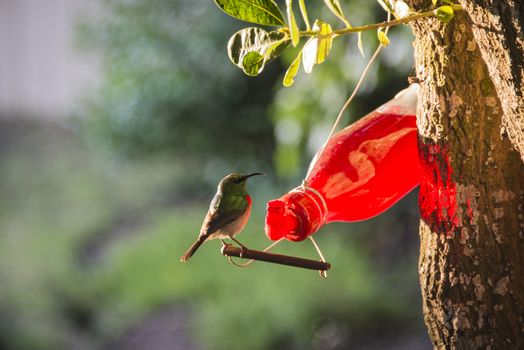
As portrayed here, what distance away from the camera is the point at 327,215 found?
66 cm

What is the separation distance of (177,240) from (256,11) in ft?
8.58

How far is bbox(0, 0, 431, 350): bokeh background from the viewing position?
8.67 feet

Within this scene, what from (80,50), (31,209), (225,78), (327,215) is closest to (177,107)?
(225,78)

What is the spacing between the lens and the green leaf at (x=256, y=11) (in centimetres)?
56

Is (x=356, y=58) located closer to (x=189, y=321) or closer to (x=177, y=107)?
(x=177, y=107)

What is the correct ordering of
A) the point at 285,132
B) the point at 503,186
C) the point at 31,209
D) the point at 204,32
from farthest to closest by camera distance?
the point at 31,209 < the point at 204,32 < the point at 285,132 < the point at 503,186

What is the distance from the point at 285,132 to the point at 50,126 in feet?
7.37

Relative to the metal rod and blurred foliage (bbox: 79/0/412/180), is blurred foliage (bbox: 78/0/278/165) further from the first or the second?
the metal rod

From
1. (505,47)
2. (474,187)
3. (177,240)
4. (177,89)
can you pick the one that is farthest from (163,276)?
(505,47)

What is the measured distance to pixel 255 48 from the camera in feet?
1.84

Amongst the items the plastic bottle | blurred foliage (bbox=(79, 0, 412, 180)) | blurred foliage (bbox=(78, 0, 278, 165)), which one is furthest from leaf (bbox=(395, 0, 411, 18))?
blurred foliage (bbox=(78, 0, 278, 165))

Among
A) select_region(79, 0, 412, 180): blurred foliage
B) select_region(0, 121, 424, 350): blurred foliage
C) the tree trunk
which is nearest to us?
the tree trunk

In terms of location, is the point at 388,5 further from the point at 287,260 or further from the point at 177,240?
the point at 177,240

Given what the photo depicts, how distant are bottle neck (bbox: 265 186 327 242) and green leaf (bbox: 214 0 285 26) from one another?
144 mm
